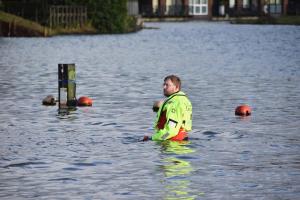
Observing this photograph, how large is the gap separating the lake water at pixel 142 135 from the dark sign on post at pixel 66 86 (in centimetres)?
44

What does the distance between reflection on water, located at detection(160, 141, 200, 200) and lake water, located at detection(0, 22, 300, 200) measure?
0.05 feet

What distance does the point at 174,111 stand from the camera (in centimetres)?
2045

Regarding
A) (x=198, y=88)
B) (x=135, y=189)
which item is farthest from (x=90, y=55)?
(x=135, y=189)

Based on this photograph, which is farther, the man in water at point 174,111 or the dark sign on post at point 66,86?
the dark sign on post at point 66,86

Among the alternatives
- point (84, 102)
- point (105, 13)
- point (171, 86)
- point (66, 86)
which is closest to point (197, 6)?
point (105, 13)

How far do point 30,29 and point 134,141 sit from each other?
66783mm

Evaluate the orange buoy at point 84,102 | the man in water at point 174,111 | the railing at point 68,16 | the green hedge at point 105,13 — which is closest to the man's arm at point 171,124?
the man in water at point 174,111

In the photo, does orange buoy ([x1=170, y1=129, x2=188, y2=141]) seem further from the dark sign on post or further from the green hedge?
the green hedge

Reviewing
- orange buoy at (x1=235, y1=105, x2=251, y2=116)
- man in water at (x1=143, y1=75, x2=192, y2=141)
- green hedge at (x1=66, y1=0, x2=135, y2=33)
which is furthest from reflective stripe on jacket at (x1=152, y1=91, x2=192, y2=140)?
green hedge at (x1=66, y1=0, x2=135, y2=33)

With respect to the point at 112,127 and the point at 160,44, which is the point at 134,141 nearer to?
the point at 112,127

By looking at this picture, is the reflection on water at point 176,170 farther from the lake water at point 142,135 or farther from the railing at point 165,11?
the railing at point 165,11

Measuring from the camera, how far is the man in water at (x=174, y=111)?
2041cm

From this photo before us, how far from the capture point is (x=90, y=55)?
198ft

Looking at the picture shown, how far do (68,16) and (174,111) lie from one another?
251 ft
